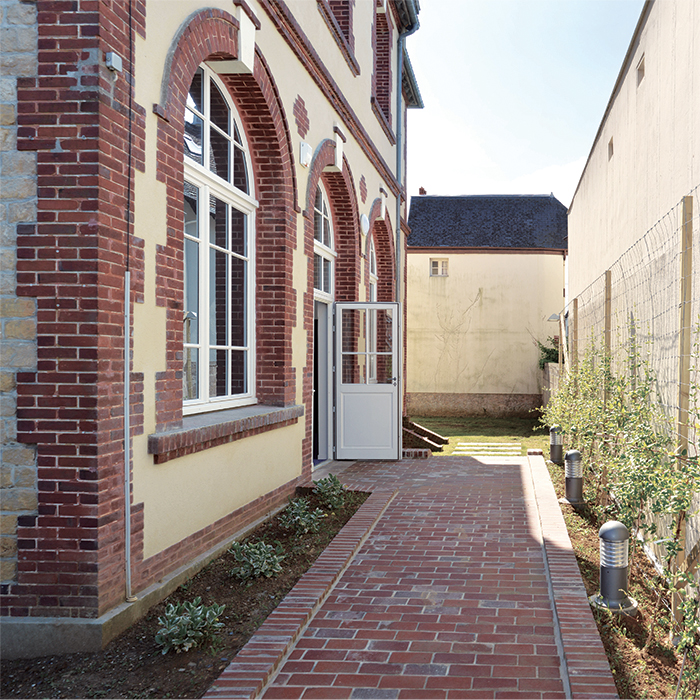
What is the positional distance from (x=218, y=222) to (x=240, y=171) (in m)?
0.86

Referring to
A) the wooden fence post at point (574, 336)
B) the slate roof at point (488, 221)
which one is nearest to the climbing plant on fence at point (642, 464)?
the wooden fence post at point (574, 336)

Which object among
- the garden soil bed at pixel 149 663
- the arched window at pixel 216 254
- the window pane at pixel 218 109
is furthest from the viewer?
the window pane at pixel 218 109

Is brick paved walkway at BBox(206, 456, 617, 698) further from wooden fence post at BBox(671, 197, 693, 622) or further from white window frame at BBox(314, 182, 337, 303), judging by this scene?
white window frame at BBox(314, 182, 337, 303)

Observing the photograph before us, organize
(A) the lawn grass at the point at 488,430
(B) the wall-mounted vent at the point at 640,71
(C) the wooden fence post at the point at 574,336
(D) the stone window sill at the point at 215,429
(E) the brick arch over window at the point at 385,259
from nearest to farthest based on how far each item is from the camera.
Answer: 1. (D) the stone window sill at the point at 215,429
2. (B) the wall-mounted vent at the point at 640,71
3. (C) the wooden fence post at the point at 574,336
4. (E) the brick arch over window at the point at 385,259
5. (A) the lawn grass at the point at 488,430

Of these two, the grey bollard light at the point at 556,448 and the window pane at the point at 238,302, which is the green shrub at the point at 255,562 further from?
the grey bollard light at the point at 556,448

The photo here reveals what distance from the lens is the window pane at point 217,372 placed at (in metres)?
6.28

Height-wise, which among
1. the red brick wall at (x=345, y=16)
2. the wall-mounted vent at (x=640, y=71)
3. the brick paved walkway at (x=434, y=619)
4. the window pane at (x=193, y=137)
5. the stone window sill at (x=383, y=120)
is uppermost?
the red brick wall at (x=345, y=16)

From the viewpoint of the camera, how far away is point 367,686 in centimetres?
350

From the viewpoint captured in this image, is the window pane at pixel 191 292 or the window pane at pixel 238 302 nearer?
the window pane at pixel 191 292

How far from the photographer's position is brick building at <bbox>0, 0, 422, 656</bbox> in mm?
4000

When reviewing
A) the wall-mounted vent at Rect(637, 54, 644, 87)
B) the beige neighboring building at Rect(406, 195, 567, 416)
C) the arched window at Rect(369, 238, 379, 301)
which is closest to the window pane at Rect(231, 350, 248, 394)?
the wall-mounted vent at Rect(637, 54, 644, 87)

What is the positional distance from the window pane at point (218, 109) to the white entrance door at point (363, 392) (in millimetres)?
4199

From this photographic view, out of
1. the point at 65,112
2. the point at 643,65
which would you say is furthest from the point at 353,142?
the point at 65,112

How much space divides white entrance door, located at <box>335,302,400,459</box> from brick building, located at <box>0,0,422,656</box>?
2.95 meters
